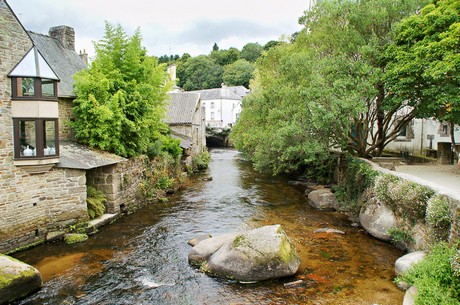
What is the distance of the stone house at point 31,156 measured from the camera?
12.2 m

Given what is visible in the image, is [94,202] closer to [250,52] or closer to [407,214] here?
[407,214]

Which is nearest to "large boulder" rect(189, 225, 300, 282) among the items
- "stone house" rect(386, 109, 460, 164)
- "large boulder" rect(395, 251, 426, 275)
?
"large boulder" rect(395, 251, 426, 275)

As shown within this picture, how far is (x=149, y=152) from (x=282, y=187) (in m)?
9.44

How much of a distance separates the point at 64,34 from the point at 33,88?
10839mm

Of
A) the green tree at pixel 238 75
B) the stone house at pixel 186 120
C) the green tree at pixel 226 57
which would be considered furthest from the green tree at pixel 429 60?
the green tree at pixel 226 57

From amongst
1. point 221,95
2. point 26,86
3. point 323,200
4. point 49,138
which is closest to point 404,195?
point 323,200

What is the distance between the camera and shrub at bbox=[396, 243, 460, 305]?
24.2ft

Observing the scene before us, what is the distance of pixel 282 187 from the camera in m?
24.2

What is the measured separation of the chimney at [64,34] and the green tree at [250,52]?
258ft

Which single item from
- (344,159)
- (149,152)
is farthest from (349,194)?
(149,152)

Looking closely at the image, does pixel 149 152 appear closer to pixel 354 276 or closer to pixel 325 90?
pixel 325 90

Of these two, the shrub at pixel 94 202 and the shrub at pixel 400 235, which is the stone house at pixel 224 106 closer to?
the shrub at pixel 94 202

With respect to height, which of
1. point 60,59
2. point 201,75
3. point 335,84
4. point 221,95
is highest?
point 201,75

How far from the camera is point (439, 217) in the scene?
9.62m
